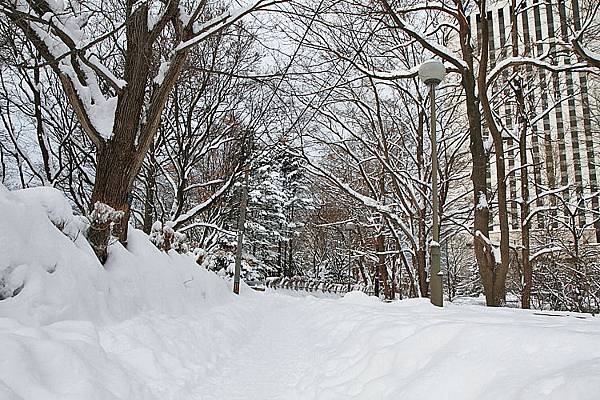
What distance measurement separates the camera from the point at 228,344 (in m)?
6.12

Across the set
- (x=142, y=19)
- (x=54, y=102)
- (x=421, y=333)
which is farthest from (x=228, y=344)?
(x=54, y=102)

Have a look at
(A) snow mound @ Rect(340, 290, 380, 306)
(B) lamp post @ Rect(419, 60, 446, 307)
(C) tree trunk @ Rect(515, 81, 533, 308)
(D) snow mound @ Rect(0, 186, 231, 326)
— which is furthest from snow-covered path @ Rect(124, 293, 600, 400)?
(C) tree trunk @ Rect(515, 81, 533, 308)

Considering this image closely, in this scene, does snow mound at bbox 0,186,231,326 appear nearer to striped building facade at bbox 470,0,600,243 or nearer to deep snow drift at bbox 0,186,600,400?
deep snow drift at bbox 0,186,600,400

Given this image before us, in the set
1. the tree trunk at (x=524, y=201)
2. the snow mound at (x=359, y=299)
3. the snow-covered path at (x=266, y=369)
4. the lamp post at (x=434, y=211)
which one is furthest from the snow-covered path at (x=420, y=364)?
the tree trunk at (x=524, y=201)

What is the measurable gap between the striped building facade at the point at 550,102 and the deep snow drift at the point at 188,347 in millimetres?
8870

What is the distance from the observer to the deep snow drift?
224 cm

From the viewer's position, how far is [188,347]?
4883 millimetres

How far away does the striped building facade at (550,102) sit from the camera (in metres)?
12.2

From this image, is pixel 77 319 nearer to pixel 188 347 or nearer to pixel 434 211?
pixel 188 347

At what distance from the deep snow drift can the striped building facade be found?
887cm

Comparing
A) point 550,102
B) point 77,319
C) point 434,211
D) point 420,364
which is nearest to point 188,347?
point 77,319

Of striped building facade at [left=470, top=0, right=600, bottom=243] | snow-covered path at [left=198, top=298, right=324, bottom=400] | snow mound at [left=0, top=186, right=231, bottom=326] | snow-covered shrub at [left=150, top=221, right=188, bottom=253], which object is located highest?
striped building facade at [left=470, top=0, right=600, bottom=243]

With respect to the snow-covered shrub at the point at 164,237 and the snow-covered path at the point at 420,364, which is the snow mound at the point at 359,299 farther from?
the snow-covered shrub at the point at 164,237

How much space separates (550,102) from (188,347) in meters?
15.5
